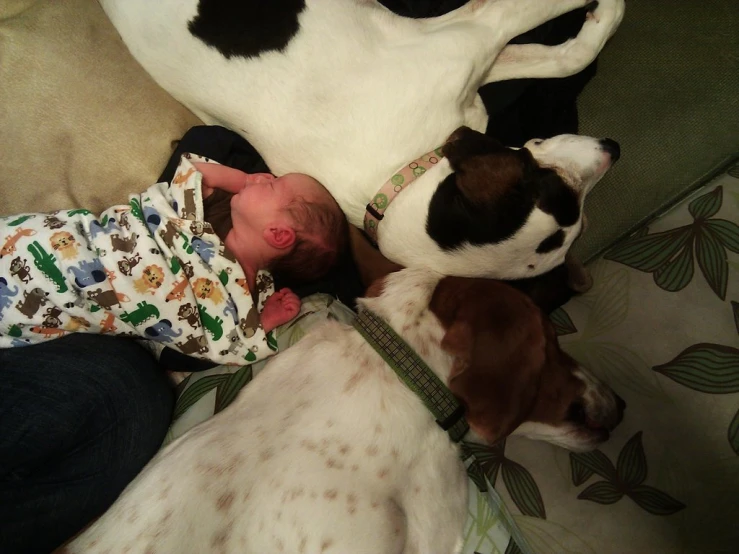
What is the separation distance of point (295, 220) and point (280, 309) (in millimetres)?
373

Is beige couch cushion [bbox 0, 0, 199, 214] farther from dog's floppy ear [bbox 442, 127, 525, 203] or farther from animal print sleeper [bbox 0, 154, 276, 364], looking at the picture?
dog's floppy ear [bbox 442, 127, 525, 203]

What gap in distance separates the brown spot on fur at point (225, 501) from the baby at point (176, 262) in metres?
0.61

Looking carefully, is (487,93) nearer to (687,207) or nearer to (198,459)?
(687,207)

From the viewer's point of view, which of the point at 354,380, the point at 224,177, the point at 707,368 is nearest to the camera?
the point at 354,380

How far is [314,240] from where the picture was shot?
6.57 ft

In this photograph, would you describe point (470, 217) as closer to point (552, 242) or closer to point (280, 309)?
point (552, 242)

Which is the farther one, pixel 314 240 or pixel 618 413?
pixel 314 240

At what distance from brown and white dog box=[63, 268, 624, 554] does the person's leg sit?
24 centimetres

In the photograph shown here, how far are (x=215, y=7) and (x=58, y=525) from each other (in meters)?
1.81

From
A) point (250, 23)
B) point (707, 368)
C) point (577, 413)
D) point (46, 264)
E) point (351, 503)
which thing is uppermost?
point (250, 23)

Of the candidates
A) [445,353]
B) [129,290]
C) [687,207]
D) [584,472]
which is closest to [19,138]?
[129,290]

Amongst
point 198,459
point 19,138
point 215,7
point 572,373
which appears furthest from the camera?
point 19,138

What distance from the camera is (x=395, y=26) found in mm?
1967

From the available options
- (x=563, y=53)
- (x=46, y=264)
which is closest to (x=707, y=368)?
(x=563, y=53)
